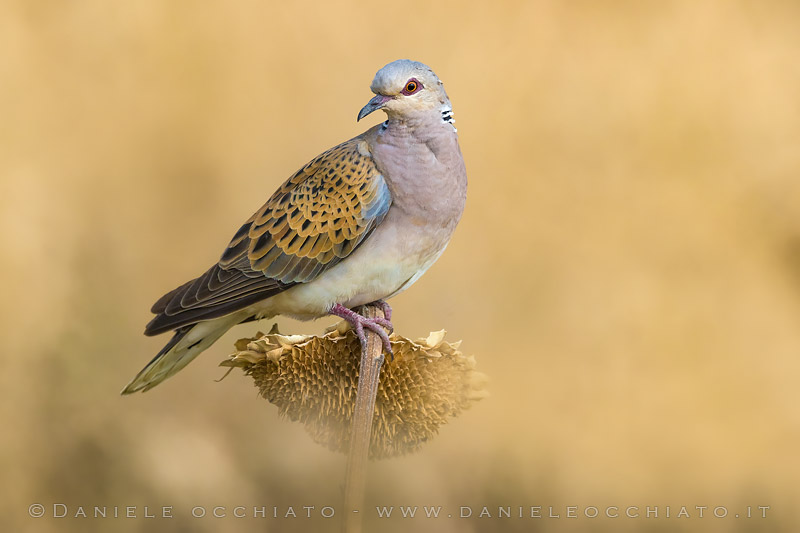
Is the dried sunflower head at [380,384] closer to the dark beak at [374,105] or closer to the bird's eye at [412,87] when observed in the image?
the dark beak at [374,105]

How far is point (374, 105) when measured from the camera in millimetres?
3352

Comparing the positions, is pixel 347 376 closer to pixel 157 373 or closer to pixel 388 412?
pixel 388 412

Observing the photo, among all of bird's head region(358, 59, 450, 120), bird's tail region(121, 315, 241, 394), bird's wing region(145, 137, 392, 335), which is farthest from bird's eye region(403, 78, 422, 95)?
bird's tail region(121, 315, 241, 394)

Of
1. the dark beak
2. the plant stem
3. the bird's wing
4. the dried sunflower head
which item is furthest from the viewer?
the bird's wing

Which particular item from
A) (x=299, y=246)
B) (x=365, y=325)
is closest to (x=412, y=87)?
(x=299, y=246)

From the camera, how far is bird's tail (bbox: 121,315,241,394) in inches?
141

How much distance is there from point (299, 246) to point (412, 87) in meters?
0.86

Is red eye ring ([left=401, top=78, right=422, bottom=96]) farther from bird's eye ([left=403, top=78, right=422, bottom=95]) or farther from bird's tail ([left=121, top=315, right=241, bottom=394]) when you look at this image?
bird's tail ([left=121, top=315, right=241, bottom=394])

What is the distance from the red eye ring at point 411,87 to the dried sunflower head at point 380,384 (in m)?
1.10

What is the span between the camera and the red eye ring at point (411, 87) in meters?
3.42

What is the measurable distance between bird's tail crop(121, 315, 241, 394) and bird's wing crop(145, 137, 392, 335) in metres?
0.13

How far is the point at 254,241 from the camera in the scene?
3764 millimetres

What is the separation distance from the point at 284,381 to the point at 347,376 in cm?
23

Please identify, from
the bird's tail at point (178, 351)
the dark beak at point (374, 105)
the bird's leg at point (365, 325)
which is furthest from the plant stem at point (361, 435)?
the bird's tail at point (178, 351)
